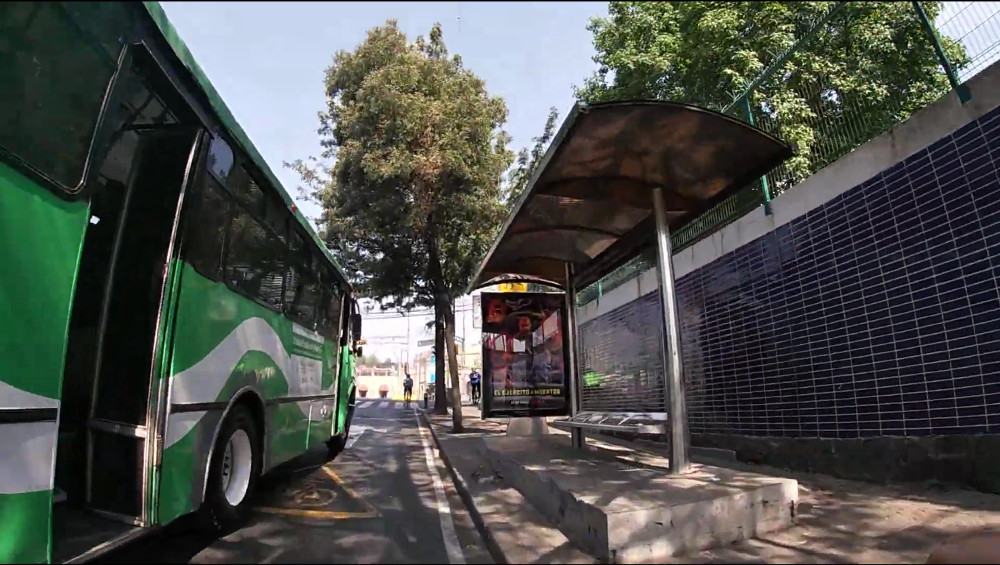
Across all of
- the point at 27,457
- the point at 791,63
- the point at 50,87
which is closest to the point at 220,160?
the point at 50,87

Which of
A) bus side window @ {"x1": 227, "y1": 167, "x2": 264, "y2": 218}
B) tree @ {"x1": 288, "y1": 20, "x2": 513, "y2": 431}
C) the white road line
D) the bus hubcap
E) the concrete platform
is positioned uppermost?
tree @ {"x1": 288, "y1": 20, "x2": 513, "y2": 431}

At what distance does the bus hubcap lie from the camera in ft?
15.9

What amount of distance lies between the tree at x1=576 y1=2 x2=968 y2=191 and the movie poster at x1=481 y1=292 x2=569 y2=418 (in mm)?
3925

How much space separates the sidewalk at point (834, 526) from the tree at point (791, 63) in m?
3.53

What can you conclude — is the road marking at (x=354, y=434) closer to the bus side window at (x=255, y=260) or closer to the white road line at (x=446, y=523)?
the white road line at (x=446, y=523)

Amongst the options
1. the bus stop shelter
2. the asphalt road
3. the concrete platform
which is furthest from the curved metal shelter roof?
the asphalt road

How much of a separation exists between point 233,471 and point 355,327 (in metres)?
→ 6.62

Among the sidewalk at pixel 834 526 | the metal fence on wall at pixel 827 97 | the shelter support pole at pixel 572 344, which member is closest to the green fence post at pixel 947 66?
the metal fence on wall at pixel 827 97

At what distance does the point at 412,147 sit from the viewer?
1255cm

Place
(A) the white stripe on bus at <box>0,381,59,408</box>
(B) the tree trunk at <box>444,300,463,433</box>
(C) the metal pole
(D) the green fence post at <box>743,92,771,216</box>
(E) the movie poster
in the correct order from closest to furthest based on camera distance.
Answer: (A) the white stripe on bus at <box>0,381,59,408</box>, (C) the metal pole, (D) the green fence post at <box>743,92,771,216</box>, (E) the movie poster, (B) the tree trunk at <box>444,300,463,433</box>

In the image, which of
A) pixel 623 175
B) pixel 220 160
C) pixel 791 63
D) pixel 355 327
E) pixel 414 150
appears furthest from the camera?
pixel 414 150

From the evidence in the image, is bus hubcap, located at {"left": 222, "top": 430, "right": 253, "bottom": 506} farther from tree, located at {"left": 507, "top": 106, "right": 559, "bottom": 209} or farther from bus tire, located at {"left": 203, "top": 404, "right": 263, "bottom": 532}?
tree, located at {"left": 507, "top": 106, "right": 559, "bottom": 209}

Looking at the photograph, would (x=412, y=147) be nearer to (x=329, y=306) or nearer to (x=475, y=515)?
(x=329, y=306)

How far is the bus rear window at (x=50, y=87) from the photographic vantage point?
2756 mm
